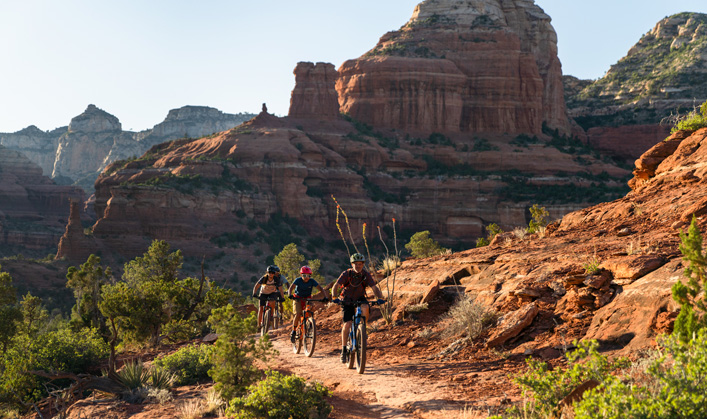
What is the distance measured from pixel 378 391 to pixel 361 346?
1128 millimetres

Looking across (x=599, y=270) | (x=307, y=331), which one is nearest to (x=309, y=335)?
(x=307, y=331)

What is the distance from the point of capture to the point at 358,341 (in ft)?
30.8

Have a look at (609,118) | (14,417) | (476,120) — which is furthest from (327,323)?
(609,118)

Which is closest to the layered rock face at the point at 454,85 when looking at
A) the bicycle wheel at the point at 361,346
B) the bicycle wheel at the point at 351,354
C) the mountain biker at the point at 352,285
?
the mountain biker at the point at 352,285

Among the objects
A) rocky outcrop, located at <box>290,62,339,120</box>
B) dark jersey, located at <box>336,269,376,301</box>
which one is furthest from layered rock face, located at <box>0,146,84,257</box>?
dark jersey, located at <box>336,269,376,301</box>

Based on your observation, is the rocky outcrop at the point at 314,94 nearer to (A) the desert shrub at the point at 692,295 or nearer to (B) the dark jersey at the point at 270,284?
(B) the dark jersey at the point at 270,284

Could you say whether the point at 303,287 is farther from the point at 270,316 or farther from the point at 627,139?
the point at 627,139

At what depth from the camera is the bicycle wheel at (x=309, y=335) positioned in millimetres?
11250

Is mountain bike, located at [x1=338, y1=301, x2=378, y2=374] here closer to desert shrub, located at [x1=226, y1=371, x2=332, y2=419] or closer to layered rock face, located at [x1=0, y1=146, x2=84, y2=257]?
desert shrub, located at [x1=226, y1=371, x2=332, y2=419]

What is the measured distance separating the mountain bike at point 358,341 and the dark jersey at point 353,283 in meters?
0.15

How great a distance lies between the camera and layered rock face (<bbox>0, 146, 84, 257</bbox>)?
296 ft

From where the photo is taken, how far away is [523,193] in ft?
274

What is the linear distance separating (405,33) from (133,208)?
66616 millimetres

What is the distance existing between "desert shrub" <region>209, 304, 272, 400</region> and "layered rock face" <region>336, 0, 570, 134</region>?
95138 mm
